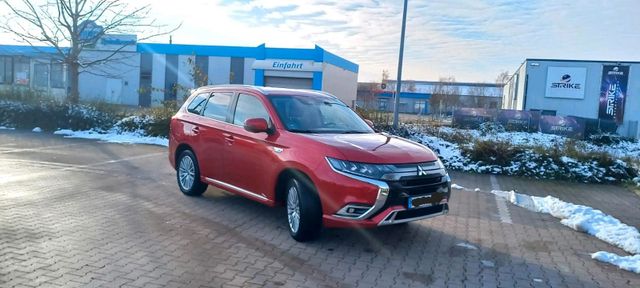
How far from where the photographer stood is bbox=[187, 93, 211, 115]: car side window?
7.73m

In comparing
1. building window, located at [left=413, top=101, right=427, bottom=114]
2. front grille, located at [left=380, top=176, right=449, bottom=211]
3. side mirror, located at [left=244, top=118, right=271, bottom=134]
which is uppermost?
building window, located at [left=413, top=101, right=427, bottom=114]

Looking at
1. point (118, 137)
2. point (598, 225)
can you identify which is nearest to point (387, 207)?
point (598, 225)

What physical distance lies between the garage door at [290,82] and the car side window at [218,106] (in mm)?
31281

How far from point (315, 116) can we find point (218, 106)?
162 centimetres

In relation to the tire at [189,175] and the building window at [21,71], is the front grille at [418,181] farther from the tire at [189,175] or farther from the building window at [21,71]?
the building window at [21,71]

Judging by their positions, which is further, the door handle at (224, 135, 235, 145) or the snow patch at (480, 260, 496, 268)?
the door handle at (224, 135, 235, 145)

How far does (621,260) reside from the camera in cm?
549

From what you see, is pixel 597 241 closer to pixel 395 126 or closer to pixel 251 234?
pixel 251 234

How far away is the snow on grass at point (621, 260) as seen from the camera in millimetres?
5258

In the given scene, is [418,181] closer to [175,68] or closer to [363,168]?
[363,168]

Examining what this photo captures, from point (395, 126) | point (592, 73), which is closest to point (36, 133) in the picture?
point (395, 126)

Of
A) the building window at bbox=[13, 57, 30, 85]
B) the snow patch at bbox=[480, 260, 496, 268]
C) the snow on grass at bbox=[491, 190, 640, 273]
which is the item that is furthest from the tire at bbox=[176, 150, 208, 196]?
the building window at bbox=[13, 57, 30, 85]

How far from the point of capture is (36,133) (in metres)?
17.0

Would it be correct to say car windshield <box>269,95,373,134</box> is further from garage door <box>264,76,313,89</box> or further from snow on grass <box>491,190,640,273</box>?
garage door <box>264,76,313,89</box>
